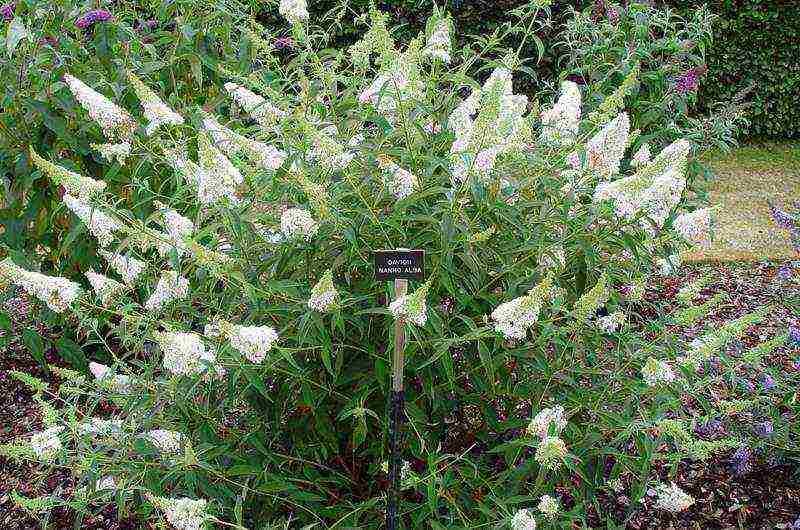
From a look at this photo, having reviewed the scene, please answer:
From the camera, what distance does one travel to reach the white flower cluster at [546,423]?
222 centimetres

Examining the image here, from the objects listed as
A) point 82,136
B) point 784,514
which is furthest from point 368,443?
point 82,136

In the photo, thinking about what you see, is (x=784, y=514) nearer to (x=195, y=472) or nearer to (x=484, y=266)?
(x=484, y=266)

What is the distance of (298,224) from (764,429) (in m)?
2.10

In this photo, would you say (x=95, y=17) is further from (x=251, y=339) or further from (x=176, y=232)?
(x=251, y=339)

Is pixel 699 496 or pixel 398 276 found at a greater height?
pixel 398 276

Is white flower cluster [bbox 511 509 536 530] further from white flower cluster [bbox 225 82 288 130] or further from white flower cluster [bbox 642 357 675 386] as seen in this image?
white flower cluster [bbox 225 82 288 130]

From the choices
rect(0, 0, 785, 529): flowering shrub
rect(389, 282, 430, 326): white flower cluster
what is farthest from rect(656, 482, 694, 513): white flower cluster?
rect(389, 282, 430, 326): white flower cluster

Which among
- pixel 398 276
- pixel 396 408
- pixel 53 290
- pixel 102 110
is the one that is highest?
pixel 102 110

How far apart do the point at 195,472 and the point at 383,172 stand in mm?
962

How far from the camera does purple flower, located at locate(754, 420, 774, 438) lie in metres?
3.27

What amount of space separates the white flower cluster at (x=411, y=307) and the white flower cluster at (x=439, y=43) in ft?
3.04

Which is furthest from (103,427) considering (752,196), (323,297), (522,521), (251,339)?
(752,196)

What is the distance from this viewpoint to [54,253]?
3.85 m

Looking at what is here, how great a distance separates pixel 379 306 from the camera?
239cm
